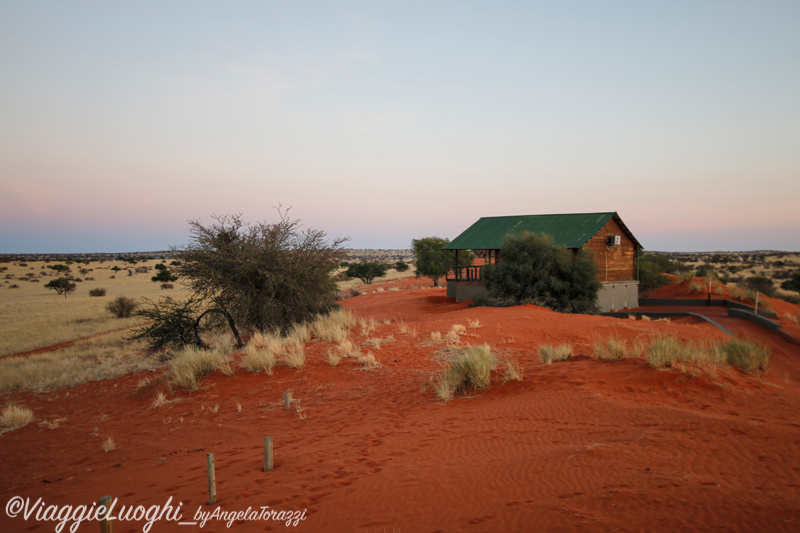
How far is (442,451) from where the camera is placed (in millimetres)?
6164

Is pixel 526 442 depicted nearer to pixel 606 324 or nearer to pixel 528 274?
pixel 606 324

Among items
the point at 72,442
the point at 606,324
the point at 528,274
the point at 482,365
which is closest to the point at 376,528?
the point at 482,365

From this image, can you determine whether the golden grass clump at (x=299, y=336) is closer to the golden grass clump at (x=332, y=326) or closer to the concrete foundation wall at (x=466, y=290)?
the golden grass clump at (x=332, y=326)

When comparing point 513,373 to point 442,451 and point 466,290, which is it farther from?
point 466,290

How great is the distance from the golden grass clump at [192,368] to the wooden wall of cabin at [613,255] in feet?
64.4

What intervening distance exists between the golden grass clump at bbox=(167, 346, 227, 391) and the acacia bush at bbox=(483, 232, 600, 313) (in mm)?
15004

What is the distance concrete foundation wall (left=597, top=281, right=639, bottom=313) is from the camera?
25281 mm

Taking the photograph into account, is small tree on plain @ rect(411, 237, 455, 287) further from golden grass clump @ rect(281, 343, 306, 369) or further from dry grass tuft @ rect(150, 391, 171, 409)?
dry grass tuft @ rect(150, 391, 171, 409)

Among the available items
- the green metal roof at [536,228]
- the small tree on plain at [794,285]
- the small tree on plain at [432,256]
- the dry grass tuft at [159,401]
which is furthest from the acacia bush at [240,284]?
the small tree on plain at [794,285]

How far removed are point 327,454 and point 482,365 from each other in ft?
12.8

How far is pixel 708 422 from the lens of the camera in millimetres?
5984

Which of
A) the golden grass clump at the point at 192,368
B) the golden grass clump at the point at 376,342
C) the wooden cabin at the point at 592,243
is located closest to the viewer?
the golden grass clump at the point at 192,368

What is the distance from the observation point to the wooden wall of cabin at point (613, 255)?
25717 millimetres

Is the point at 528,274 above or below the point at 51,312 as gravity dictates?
above
